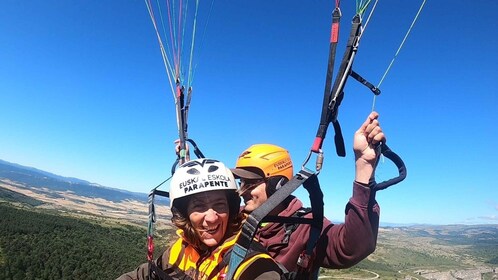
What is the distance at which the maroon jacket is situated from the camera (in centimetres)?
285

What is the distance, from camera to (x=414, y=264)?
6604 inches

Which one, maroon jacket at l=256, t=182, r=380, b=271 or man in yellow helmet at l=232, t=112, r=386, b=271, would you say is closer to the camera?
man in yellow helmet at l=232, t=112, r=386, b=271

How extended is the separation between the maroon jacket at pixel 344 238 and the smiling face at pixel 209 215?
686 mm

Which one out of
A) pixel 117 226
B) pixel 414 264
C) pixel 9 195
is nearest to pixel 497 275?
pixel 414 264

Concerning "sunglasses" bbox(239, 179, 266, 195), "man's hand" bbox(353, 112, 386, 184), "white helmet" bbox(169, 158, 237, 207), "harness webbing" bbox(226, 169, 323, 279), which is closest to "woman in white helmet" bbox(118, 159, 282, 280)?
"white helmet" bbox(169, 158, 237, 207)

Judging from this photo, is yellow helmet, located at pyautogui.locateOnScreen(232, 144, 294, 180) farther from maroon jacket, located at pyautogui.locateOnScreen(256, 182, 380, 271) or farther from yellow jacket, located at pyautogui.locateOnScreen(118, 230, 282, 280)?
yellow jacket, located at pyautogui.locateOnScreen(118, 230, 282, 280)

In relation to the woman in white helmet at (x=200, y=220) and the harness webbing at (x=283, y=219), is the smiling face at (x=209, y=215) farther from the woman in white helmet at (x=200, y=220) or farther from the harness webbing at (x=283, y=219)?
the harness webbing at (x=283, y=219)

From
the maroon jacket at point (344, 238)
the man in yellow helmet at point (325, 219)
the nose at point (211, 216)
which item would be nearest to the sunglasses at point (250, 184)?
the man in yellow helmet at point (325, 219)

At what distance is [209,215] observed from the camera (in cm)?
286

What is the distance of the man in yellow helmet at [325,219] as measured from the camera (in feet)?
8.82

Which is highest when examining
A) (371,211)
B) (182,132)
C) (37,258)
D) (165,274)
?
(182,132)

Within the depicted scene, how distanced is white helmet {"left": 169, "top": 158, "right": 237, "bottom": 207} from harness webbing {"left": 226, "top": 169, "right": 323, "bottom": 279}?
2.04 ft

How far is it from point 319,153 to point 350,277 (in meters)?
128

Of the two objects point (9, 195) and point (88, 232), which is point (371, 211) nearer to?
point (88, 232)
